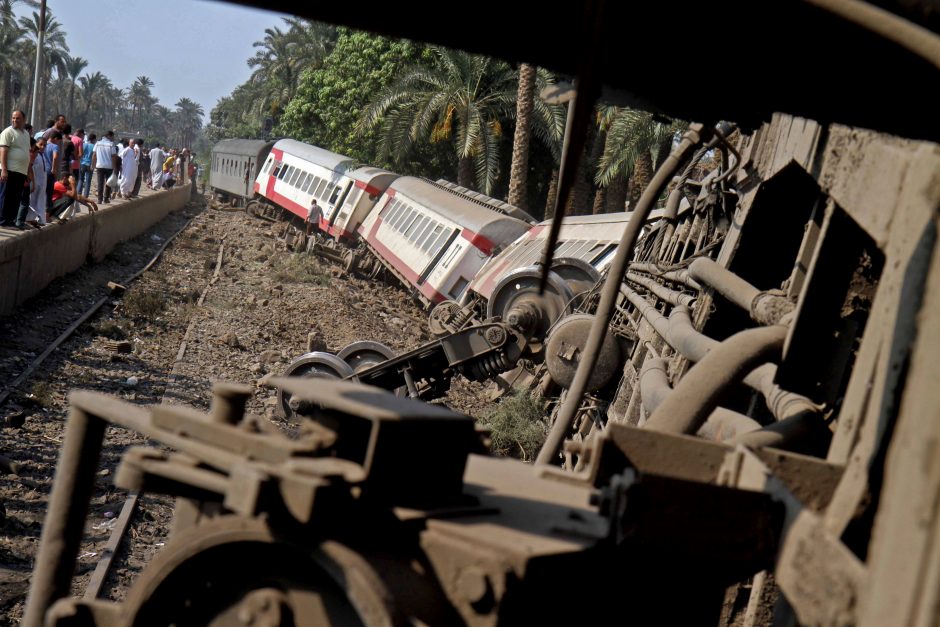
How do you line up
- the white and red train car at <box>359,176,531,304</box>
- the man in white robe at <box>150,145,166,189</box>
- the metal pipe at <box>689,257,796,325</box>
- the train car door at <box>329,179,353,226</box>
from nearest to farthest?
1. the metal pipe at <box>689,257,796,325</box>
2. the white and red train car at <box>359,176,531,304</box>
3. the train car door at <box>329,179,353,226</box>
4. the man in white robe at <box>150,145,166,189</box>

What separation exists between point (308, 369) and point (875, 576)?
494 inches

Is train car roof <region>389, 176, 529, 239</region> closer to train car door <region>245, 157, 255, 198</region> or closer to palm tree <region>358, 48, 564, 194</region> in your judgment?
palm tree <region>358, 48, 564, 194</region>

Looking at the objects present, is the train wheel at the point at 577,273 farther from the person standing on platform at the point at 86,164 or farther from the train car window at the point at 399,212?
the person standing on platform at the point at 86,164

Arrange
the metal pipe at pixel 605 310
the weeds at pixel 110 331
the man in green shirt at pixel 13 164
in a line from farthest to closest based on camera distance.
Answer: the weeds at pixel 110 331
the man in green shirt at pixel 13 164
the metal pipe at pixel 605 310

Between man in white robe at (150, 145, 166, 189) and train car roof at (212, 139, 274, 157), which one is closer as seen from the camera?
man in white robe at (150, 145, 166, 189)

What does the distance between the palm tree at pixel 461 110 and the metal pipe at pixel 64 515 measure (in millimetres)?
28427

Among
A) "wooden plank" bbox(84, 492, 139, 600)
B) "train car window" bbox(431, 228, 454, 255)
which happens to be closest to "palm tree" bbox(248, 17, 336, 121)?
"train car window" bbox(431, 228, 454, 255)

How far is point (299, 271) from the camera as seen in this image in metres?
26.0

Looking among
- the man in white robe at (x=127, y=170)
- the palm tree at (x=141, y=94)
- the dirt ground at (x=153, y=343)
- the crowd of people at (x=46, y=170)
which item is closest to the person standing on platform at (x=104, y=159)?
the crowd of people at (x=46, y=170)

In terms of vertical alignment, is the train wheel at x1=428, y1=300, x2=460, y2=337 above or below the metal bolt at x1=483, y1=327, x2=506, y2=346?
below

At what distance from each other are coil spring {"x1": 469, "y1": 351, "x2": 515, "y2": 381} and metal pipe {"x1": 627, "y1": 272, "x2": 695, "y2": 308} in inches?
104

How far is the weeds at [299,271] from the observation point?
25266 mm

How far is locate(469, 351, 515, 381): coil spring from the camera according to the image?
1423cm

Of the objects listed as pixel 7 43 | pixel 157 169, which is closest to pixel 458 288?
pixel 157 169
